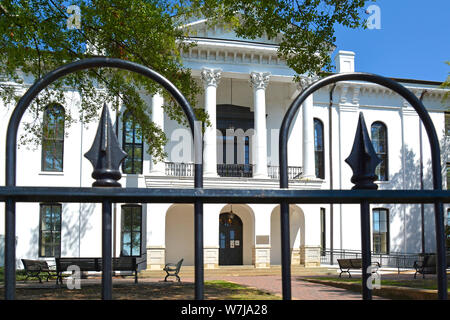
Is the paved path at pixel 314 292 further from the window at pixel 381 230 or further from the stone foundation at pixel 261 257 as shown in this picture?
the window at pixel 381 230

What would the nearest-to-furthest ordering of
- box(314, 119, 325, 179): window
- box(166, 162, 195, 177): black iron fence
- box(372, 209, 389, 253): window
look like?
box(166, 162, 195, 177): black iron fence
box(314, 119, 325, 179): window
box(372, 209, 389, 253): window

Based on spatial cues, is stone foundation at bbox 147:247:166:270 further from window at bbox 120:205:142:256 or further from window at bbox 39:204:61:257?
window at bbox 39:204:61:257

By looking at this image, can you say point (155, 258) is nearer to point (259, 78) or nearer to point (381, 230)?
point (259, 78)

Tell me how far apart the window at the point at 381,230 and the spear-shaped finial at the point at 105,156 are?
30103mm

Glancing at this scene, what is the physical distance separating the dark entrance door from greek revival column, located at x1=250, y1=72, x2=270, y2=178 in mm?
3655

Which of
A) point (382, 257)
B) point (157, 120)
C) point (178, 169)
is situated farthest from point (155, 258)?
point (382, 257)

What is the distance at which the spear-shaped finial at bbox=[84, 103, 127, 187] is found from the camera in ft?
6.23

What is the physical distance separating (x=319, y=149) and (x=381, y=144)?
14.7 ft

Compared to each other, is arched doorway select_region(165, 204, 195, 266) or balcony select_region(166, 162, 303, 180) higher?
balcony select_region(166, 162, 303, 180)

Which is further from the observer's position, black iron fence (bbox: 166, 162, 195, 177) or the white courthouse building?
black iron fence (bbox: 166, 162, 195, 177)

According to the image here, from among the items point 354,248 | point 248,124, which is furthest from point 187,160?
point 354,248

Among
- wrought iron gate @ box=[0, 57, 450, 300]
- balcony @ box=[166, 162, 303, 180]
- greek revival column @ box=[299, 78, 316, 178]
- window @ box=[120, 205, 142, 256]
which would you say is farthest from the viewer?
greek revival column @ box=[299, 78, 316, 178]

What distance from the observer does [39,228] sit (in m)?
25.6
